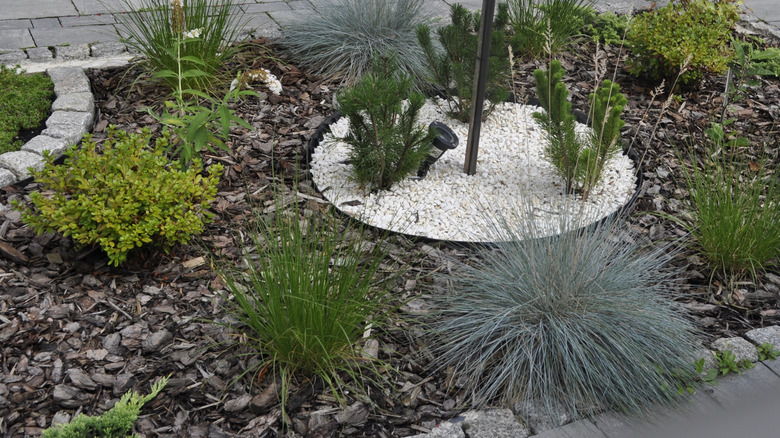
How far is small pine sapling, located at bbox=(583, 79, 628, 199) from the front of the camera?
279 centimetres

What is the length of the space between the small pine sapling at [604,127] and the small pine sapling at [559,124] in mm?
60

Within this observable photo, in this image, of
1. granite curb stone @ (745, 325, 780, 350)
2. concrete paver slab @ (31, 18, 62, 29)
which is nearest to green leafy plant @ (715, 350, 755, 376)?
granite curb stone @ (745, 325, 780, 350)

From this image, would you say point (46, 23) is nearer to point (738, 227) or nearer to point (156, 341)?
point (156, 341)

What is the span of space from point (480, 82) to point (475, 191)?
0.52 m

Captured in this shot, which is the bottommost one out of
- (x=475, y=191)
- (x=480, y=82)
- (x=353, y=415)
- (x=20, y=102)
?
(x=353, y=415)

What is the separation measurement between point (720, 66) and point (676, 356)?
258cm

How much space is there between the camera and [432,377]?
219 centimetres

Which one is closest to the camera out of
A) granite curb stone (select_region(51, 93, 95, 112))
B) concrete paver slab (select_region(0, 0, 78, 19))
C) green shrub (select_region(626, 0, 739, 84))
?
granite curb stone (select_region(51, 93, 95, 112))

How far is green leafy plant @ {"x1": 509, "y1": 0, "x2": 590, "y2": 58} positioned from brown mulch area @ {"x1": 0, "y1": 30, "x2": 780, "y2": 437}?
1.26m

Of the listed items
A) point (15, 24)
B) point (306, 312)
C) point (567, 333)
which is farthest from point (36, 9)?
point (567, 333)

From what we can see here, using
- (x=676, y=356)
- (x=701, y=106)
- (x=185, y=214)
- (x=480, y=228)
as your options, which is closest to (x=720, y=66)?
(x=701, y=106)

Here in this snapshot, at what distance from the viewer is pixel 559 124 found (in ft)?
9.62

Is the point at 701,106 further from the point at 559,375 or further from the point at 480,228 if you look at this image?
the point at 559,375

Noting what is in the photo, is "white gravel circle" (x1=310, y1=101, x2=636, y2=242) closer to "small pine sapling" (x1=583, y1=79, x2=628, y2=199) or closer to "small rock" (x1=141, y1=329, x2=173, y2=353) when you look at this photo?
"small pine sapling" (x1=583, y1=79, x2=628, y2=199)
